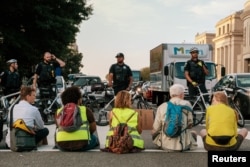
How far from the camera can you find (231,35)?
121375 millimetres

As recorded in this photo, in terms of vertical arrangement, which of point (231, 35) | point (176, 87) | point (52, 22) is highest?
point (231, 35)

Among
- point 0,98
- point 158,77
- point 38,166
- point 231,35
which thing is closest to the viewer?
point 38,166

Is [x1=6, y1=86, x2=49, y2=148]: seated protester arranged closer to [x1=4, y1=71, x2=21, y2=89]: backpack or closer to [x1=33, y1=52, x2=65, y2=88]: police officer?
[x1=33, y1=52, x2=65, y2=88]: police officer

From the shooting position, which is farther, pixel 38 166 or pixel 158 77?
pixel 158 77

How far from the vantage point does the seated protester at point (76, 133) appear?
25.9 feet

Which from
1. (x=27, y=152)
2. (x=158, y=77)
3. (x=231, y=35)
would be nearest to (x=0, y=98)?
(x=27, y=152)

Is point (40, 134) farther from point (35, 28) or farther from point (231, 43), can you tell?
point (231, 43)

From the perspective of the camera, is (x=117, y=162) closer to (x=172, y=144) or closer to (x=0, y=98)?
(x=172, y=144)

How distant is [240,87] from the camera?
15.6 meters

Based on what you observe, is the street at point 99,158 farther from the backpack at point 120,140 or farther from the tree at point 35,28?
Result: the tree at point 35,28

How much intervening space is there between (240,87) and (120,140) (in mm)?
8643

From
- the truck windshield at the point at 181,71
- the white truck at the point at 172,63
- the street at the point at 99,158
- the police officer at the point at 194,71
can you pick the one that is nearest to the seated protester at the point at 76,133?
the street at the point at 99,158

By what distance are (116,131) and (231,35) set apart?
117081 mm

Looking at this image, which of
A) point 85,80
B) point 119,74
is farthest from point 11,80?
point 85,80
